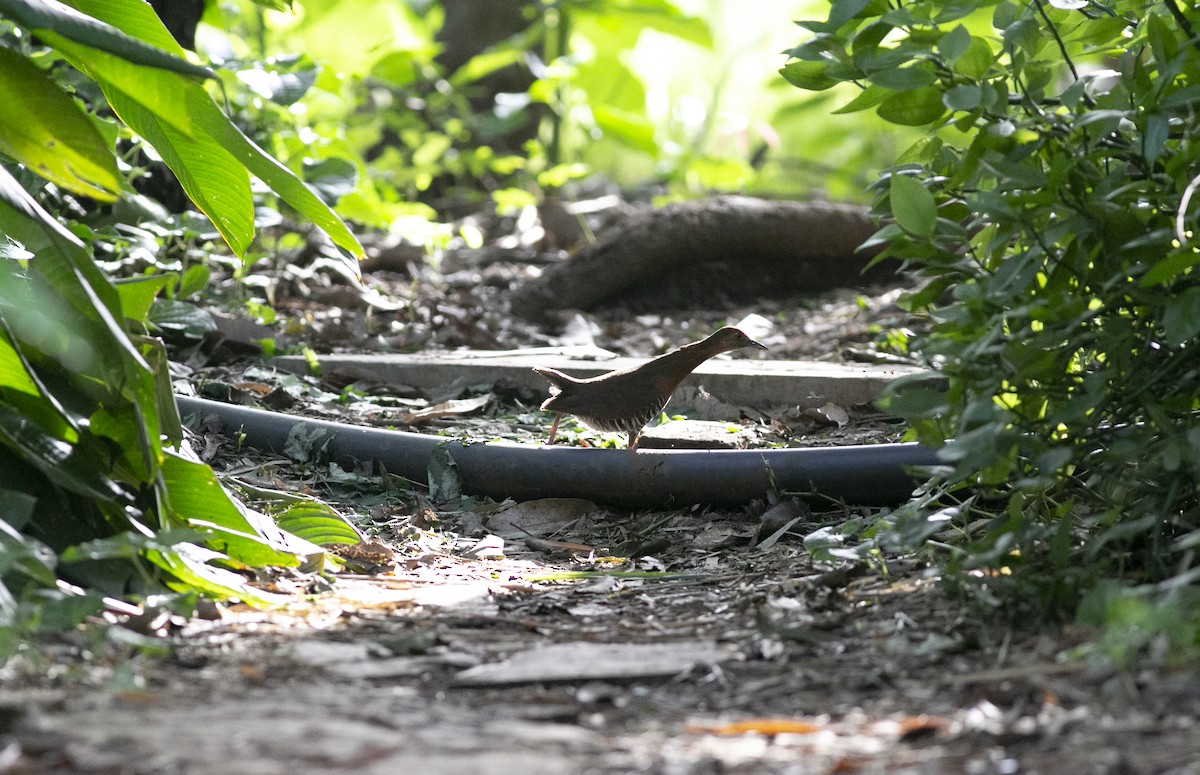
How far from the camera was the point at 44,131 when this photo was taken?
2174mm

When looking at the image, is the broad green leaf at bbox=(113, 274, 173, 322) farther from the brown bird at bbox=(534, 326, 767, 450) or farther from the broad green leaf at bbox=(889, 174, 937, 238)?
the broad green leaf at bbox=(889, 174, 937, 238)

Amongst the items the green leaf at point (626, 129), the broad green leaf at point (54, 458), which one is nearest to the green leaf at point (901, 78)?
the broad green leaf at point (54, 458)

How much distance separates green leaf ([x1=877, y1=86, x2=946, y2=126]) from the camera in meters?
2.36

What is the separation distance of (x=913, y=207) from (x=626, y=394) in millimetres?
1208

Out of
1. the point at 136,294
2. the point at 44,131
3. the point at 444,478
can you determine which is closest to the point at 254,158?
the point at 136,294

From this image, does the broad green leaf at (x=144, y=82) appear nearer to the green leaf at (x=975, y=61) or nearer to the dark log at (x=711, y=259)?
the green leaf at (x=975, y=61)

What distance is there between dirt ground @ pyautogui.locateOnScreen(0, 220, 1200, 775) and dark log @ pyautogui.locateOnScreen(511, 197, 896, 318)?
2.64 meters

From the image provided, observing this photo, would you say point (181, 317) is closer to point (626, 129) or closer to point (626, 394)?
point (626, 394)

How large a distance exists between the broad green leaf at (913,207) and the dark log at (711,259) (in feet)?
10.9

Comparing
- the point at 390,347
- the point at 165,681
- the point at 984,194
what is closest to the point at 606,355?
the point at 390,347

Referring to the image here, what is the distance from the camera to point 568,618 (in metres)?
2.32

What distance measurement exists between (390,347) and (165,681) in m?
3.05

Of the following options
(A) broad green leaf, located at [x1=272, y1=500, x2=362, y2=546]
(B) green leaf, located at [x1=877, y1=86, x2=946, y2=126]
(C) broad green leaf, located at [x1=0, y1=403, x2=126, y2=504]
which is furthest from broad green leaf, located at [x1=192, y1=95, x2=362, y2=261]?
(B) green leaf, located at [x1=877, y1=86, x2=946, y2=126]

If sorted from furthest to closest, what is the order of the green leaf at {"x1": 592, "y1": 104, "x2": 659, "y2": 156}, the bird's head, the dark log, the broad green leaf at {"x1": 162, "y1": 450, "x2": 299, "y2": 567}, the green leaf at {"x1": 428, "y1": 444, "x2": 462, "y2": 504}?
1. the green leaf at {"x1": 592, "y1": 104, "x2": 659, "y2": 156}
2. the dark log
3. the bird's head
4. the green leaf at {"x1": 428, "y1": 444, "x2": 462, "y2": 504}
5. the broad green leaf at {"x1": 162, "y1": 450, "x2": 299, "y2": 567}
